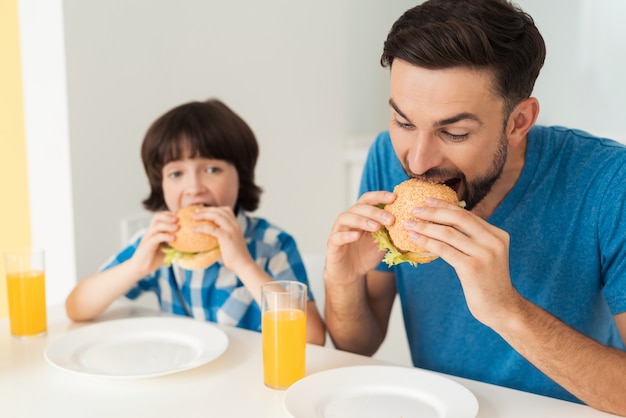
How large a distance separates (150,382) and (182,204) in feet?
1.98

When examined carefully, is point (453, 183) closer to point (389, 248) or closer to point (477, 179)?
point (477, 179)

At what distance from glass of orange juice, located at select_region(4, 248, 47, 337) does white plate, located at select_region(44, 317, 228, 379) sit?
115mm

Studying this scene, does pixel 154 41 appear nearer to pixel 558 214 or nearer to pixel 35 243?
pixel 35 243

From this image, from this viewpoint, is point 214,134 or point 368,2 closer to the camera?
point 214,134

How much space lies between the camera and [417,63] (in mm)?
1260

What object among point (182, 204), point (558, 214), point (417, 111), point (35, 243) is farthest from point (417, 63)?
point (35, 243)

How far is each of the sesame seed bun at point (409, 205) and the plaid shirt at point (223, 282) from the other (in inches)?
21.8

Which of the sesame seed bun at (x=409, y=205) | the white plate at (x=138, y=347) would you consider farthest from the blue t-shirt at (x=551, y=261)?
the white plate at (x=138, y=347)

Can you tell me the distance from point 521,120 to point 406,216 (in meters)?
0.37

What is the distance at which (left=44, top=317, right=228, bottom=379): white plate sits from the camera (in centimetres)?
126

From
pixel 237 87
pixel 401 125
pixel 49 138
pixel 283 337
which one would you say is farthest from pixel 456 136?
pixel 237 87

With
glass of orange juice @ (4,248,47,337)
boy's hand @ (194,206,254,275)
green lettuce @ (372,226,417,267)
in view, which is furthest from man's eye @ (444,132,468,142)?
glass of orange juice @ (4,248,47,337)

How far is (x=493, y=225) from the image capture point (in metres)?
1.36

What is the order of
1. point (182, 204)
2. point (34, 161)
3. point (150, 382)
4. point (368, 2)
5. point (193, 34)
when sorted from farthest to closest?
point (368, 2) → point (193, 34) → point (34, 161) → point (182, 204) → point (150, 382)
